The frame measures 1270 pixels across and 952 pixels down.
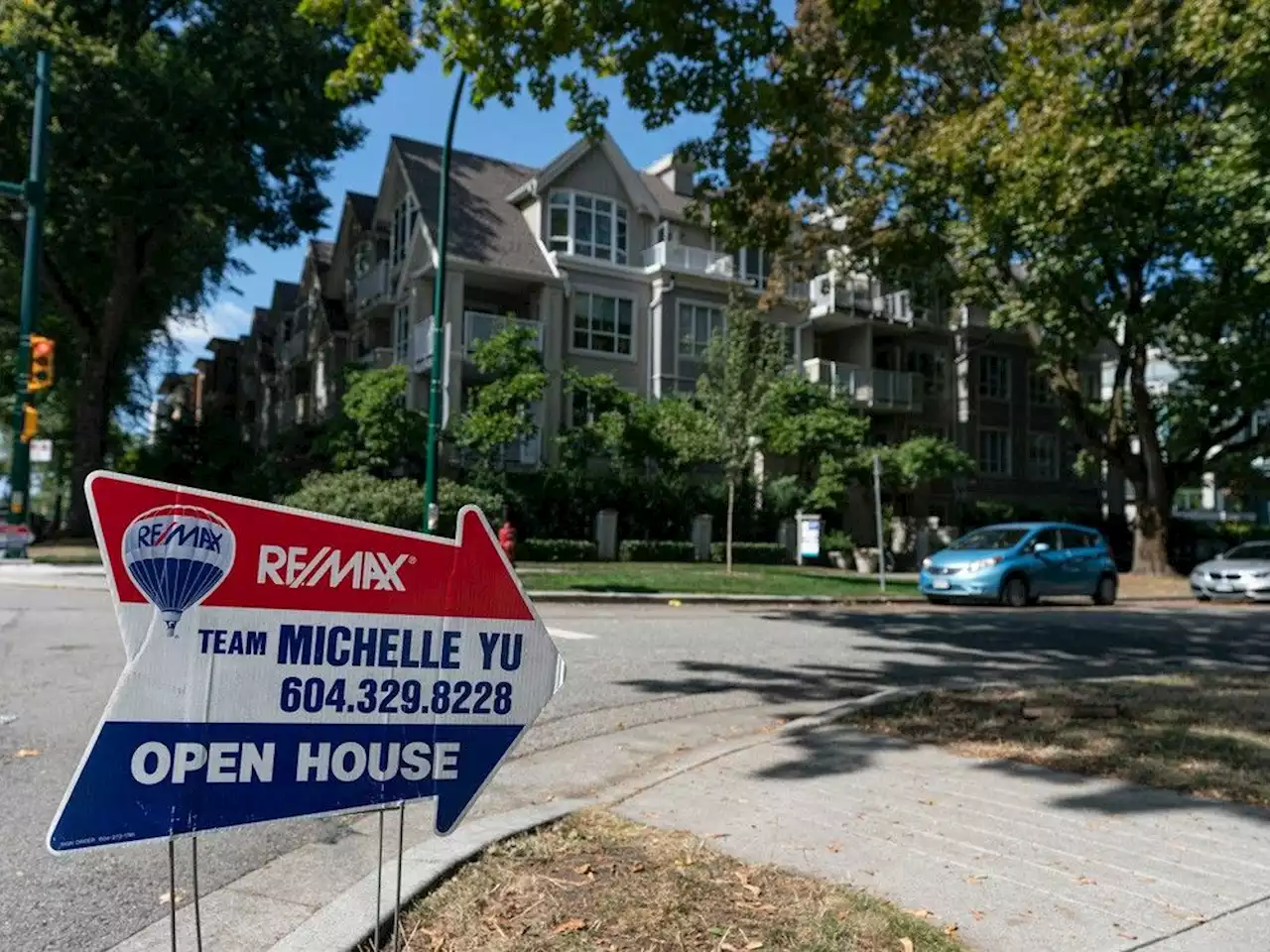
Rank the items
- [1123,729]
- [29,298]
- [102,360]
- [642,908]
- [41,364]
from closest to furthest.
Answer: [642,908]
[1123,729]
[41,364]
[29,298]
[102,360]

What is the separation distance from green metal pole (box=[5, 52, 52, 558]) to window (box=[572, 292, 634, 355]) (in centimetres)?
1460

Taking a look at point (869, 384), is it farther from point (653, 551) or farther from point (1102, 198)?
point (1102, 198)

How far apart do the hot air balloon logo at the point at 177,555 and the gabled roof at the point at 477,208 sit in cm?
2713

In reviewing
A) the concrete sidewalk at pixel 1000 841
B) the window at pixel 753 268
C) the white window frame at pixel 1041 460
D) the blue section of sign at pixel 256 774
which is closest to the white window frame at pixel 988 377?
the white window frame at pixel 1041 460

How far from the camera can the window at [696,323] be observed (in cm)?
3272

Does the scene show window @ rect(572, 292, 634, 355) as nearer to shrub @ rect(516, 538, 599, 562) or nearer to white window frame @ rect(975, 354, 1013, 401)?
shrub @ rect(516, 538, 599, 562)

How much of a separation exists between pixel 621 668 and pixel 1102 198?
1689 cm

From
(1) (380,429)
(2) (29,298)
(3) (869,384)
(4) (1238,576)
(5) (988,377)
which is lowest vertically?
(4) (1238,576)

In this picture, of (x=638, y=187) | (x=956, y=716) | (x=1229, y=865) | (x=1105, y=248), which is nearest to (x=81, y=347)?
(x=638, y=187)

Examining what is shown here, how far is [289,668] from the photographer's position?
2.76m

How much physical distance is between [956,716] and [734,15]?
6.21m

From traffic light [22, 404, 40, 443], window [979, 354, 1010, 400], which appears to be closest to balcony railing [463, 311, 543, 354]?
traffic light [22, 404, 40, 443]

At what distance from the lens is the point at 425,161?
32188 mm

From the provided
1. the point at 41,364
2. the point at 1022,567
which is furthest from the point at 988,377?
the point at 41,364
